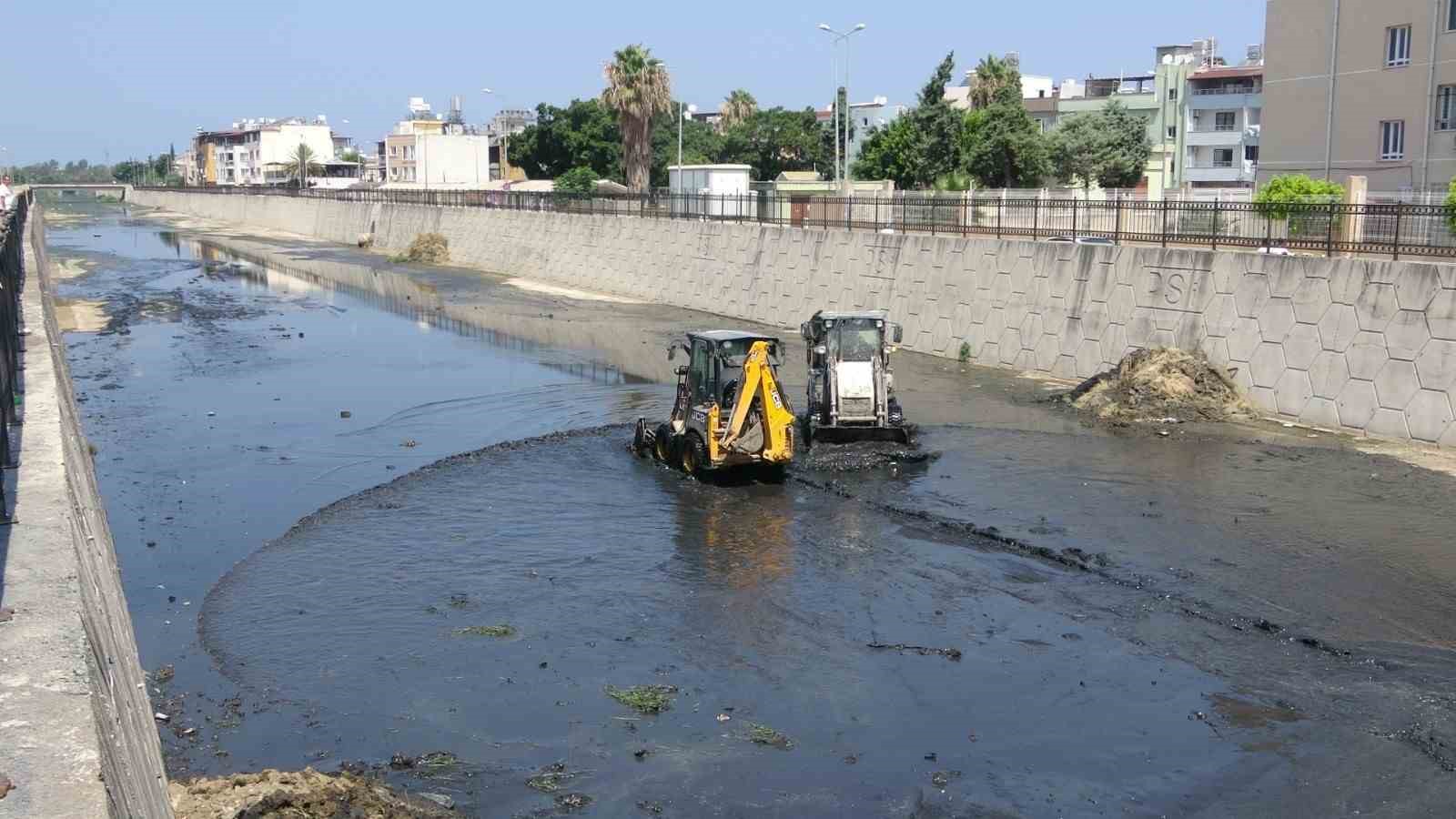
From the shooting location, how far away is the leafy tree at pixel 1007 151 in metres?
62.2

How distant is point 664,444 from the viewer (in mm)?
19641

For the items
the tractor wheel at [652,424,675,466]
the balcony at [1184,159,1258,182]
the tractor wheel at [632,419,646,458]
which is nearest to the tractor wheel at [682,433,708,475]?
the tractor wheel at [652,424,675,466]

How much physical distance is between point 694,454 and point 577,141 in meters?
81.5

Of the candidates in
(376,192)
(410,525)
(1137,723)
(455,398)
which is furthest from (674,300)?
(376,192)

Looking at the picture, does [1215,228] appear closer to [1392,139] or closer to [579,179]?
[1392,139]

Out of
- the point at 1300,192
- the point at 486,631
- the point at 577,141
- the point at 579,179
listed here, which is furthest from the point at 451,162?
the point at 486,631

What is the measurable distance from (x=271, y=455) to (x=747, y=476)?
813 centimetres

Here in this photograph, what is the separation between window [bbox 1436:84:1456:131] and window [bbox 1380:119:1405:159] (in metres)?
1.25

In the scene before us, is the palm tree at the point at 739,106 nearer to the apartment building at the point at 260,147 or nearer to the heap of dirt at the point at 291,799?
the apartment building at the point at 260,147

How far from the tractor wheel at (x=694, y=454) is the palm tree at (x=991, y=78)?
57541mm

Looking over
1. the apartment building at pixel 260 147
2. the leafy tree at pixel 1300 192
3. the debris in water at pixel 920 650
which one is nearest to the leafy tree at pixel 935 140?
the leafy tree at pixel 1300 192

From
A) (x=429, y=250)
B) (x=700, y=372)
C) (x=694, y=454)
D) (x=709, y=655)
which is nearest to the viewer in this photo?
(x=709, y=655)

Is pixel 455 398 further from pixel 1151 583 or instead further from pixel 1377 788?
pixel 1377 788

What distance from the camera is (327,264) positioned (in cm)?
6588
